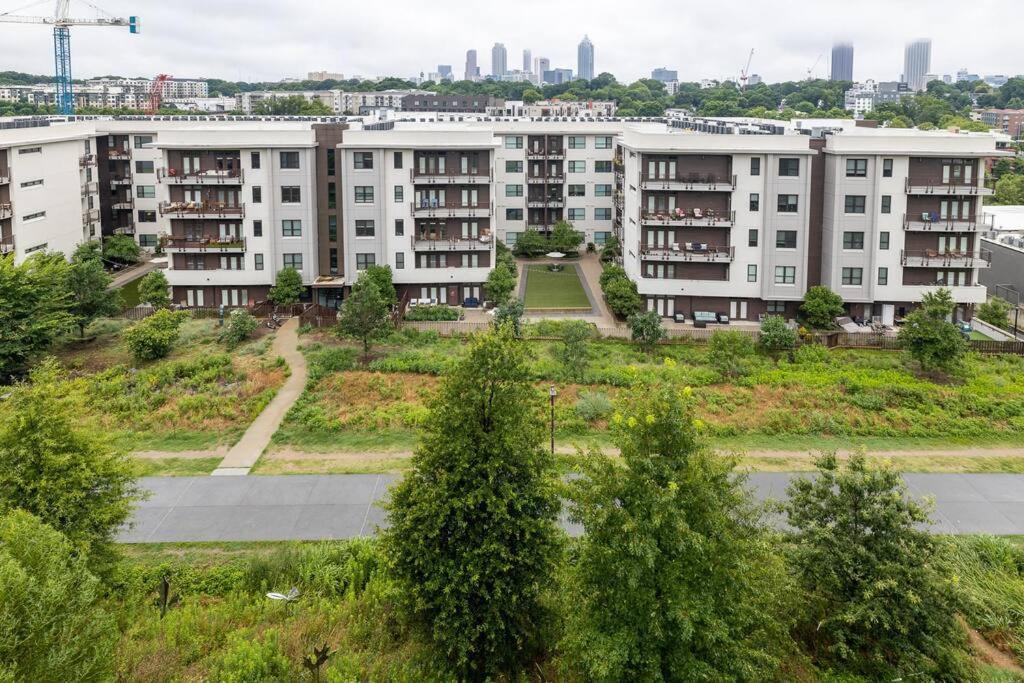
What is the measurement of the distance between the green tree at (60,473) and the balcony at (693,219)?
138 ft

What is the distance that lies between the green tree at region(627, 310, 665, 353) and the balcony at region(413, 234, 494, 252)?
14758mm

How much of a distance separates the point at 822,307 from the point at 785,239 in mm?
5794

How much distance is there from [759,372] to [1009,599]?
23.3 meters

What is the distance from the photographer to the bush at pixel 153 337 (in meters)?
50.1

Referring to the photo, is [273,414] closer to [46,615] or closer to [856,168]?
[46,615]

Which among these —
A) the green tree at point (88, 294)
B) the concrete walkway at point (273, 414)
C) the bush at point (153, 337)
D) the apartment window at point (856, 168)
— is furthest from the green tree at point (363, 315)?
the apartment window at point (856, 168)

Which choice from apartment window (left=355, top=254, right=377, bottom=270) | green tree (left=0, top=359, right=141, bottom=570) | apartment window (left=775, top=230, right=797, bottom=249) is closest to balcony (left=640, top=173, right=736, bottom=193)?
apartment window (left=775, top=230, right=797, bottom=249)

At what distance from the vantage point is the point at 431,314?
197 ft

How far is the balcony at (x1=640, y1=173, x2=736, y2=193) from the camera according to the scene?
193 ft

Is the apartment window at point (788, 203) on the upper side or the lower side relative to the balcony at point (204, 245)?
upper

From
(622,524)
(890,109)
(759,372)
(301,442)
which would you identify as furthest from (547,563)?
(890,109)

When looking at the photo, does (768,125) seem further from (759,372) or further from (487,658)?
Result: (487,658)

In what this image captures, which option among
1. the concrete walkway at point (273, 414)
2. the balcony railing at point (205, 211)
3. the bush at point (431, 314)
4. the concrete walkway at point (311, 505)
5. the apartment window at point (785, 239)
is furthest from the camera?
the balcony railing at point (205, 211)

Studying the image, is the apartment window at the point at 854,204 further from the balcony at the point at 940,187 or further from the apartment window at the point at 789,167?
the apartment window at the point at 789,167
